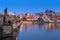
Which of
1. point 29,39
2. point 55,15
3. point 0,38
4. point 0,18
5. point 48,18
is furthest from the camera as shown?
point 48,18

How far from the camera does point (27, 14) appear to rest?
865cm

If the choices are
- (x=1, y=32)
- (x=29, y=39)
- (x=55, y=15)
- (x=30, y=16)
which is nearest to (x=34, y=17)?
(x=30, y=16)

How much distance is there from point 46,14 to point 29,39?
4152 millimetres

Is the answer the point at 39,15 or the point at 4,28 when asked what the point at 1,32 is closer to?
the point at 4,28

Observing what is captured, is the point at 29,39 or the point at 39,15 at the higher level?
the point at 39,15

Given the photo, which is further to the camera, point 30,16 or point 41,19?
point 41,19

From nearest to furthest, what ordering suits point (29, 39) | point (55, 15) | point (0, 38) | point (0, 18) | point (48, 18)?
1. point (0, 38)
2. point (0, 18)
3. point (29, 39)
4. point (55, 15)
5. point (48, 18)

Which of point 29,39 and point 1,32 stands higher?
point 1,32

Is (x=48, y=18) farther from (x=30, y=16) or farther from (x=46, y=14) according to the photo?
(x=30, y=16)

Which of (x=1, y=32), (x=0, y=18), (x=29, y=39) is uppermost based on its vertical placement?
(x=0, y=18)

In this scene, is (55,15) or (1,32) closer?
(1,32)

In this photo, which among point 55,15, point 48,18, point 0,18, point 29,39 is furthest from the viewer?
point 48,18

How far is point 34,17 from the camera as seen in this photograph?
862 centimetres

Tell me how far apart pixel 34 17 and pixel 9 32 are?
5.16 metres
